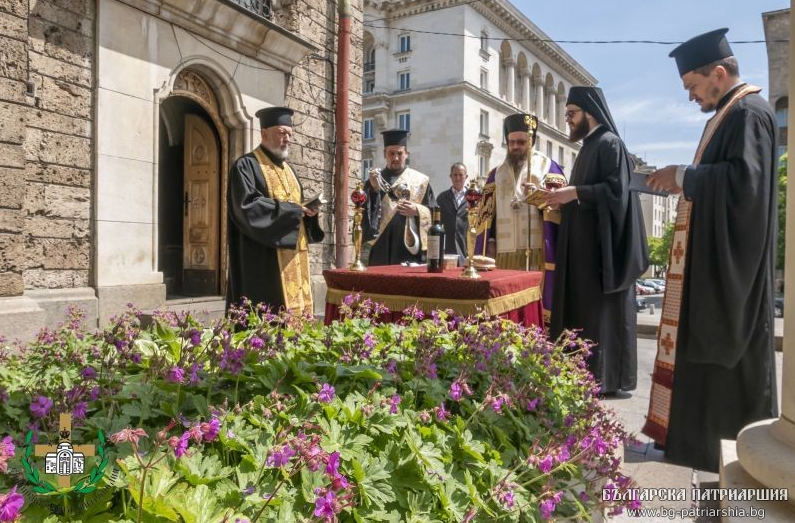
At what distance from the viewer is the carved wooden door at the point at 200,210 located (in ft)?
29.6

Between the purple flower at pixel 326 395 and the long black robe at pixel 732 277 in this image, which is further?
the long black robe at pixel 732 277

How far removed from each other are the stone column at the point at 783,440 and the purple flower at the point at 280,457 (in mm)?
1342

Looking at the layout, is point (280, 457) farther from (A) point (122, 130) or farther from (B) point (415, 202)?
(A) point (122, 130)

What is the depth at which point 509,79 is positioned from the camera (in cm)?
3606

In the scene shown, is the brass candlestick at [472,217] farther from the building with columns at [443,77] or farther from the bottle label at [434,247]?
the building with columns at [443,77]

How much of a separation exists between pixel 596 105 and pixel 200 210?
666 centimetres

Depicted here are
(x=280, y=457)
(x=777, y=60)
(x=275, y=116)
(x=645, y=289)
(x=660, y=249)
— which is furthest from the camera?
(x=660, y=249)

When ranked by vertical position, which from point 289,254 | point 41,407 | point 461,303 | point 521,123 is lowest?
point 41,407

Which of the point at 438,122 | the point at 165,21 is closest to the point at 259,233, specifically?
the point at 165,21

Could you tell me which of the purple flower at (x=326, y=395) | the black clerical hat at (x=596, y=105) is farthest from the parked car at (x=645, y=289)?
the purple flower at (x=326, y=395)

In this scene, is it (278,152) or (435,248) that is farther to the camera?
(278,152)

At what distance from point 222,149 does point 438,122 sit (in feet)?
81.9

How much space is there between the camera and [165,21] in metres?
7.15

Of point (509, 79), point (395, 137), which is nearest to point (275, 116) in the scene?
point (395, 137)
